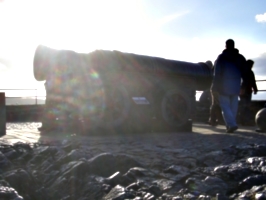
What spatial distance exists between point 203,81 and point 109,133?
3188mm

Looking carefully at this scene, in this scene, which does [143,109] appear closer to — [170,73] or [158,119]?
[158,119]

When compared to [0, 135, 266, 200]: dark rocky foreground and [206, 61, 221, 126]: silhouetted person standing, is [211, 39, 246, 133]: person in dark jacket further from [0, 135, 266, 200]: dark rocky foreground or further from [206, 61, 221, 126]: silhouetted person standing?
[0, 135, 266, 200]: dark rocky foreground

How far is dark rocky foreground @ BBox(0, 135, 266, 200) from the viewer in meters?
2.91

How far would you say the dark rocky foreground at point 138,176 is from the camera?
291 cm

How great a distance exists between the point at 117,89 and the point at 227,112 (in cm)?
236

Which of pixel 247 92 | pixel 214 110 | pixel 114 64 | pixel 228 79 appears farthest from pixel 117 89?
pixel 247 92

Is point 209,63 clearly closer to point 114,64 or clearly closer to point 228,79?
point 228,79

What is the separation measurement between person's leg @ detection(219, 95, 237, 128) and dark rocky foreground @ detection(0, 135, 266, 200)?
3.53 meters

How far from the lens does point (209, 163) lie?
3883 mm

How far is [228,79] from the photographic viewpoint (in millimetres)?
8133

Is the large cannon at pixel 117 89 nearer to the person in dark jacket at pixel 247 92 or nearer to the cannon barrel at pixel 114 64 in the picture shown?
the cannon barrel at pixel 114 64

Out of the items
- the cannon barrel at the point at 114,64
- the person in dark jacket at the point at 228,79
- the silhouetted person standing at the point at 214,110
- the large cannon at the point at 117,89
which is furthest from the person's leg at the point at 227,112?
the silhouetted person standing at the point at 214,110

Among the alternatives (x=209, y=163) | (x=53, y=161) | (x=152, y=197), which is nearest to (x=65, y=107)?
(x=53, y=161)

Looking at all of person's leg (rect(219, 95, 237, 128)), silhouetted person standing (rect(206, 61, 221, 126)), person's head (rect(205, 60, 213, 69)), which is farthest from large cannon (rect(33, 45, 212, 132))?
person's leg (rect(219, 95, 237, 128))
